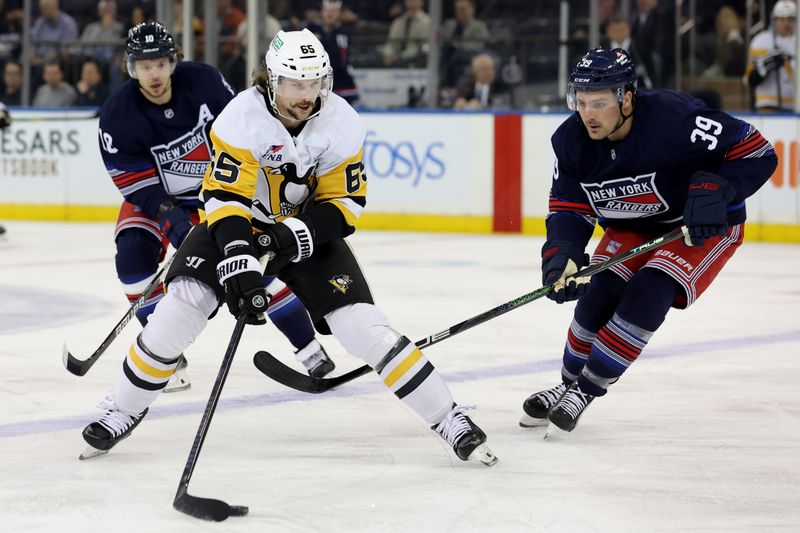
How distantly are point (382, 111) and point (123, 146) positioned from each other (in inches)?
187

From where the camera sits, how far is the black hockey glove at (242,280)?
2787 millimetres

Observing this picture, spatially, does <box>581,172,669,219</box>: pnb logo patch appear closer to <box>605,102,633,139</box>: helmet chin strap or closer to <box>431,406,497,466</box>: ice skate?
<box>605,102,633,139</box>: helmet chin strap

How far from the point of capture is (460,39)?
885cm

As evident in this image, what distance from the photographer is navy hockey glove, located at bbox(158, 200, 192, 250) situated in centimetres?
362

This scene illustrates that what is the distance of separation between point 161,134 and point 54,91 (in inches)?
238

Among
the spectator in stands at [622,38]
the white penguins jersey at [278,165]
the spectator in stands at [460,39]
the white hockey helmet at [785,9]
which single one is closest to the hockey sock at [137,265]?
the white penguins jersey at [278,165]

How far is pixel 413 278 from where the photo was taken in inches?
250

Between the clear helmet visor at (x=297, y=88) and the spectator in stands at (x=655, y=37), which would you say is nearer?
the clear helmet visor at (x=297, y=88)

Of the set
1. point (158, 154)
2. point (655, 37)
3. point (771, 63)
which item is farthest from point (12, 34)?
point (158, 154)

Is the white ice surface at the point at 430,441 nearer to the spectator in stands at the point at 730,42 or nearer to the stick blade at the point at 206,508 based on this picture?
the stick blade at the point at 206,508

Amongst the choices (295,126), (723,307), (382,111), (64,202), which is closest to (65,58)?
(64,202)

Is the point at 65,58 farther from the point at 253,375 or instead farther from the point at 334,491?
the point at 334,491

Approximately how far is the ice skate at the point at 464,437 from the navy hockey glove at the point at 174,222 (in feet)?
3.42

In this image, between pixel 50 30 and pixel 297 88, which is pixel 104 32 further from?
pixel 297 88
